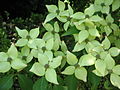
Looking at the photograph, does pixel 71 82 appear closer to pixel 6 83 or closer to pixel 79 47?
pixel 79 47

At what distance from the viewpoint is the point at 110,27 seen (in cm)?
153

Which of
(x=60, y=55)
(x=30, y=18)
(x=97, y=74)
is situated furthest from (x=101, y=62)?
(x=30, y=18)

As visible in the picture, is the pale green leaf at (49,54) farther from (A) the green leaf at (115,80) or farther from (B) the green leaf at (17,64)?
(A) the green leaf at (115,80)

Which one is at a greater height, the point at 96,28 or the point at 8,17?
the point at 96,28

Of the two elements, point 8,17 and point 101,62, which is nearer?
point 101,62

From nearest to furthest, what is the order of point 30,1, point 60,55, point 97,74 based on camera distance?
point 97,74 → point 60,55 → point 30,1

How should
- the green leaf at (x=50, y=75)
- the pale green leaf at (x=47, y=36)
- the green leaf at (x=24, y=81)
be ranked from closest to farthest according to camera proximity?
the green leaf at (x=50, y=75) < the green leaf at (x=24, y=81) < the pale green leaf at (x=47, y=36)

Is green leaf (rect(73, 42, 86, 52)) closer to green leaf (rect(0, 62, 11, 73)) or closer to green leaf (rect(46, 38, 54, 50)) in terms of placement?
green leaf (rect(46, 38, 54, 50))

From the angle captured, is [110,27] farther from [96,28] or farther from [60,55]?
[60,55]

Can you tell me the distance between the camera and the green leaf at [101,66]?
122 centimetres

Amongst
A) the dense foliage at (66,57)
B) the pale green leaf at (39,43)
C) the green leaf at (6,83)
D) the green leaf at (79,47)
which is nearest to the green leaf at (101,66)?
the dense foliage at (66,57)

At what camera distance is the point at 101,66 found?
4.03 ft

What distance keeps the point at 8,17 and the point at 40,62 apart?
237cm

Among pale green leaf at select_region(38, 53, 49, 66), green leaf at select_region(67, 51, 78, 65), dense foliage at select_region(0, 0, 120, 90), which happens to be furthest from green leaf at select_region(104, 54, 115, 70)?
pale green leaf at select_region(38, 53, 49, 66)
